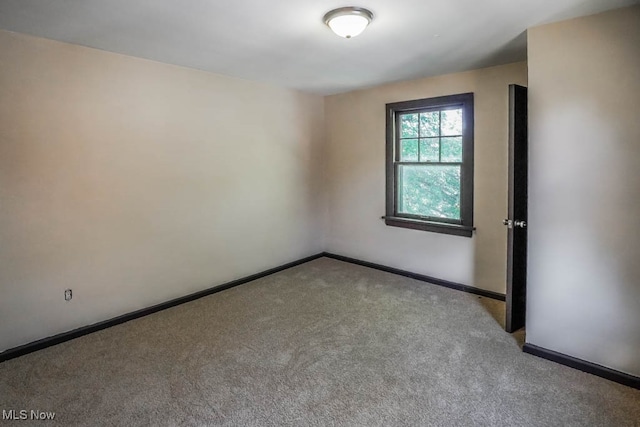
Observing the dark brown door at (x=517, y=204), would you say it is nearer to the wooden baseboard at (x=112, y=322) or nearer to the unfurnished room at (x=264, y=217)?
the unfurnished room at (x=264, y=217)

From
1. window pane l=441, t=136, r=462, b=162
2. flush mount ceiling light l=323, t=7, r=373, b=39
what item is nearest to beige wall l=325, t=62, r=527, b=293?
window pane l=441, t=136, r=462, b=162

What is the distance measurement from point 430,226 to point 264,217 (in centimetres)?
202

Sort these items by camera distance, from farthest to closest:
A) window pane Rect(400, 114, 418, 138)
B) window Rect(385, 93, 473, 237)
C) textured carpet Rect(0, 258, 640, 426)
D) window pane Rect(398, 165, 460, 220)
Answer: window pane Rect(400, 114, 418, 138) → window pane Rect(398, 165, 460, 220) → window Rect(385, 93, 473, 237) → textured carpet Rect(0, 258, 640, 426)

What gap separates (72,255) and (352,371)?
244cm

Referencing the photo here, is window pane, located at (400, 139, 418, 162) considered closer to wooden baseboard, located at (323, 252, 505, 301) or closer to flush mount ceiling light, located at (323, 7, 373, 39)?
wooden baseboard, located at (323, 252, 505, 301)

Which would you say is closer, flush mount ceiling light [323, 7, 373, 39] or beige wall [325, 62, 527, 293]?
flush mount ceiling light [323, 7, 373, 39]

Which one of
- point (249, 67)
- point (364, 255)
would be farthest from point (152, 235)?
point (364, 255)

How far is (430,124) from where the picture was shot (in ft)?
14.0

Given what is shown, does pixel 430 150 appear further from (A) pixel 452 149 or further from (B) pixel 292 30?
(B) pixel 292 30

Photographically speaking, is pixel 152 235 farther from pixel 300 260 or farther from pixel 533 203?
pixel 533 203

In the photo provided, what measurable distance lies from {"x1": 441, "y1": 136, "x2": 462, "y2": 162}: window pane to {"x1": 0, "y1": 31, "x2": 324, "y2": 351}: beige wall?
197 centimetres

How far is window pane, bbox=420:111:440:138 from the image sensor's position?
4211mm

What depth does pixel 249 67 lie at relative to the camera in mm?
3662

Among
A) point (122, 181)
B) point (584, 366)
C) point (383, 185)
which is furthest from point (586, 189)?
point (122, 181)
